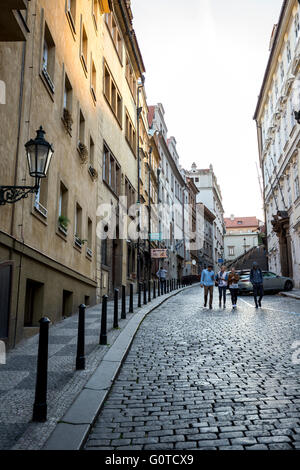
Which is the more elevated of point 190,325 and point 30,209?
point 30,209

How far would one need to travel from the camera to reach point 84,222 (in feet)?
50.9

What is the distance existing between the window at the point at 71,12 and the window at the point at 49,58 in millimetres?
2232

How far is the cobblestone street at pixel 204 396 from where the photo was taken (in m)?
3.81

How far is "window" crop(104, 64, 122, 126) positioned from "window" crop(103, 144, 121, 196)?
2.36 meters

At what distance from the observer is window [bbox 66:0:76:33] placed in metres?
13.4

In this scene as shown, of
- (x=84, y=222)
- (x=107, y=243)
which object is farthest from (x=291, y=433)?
(x=107, y=243)

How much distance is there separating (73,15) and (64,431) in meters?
13.8

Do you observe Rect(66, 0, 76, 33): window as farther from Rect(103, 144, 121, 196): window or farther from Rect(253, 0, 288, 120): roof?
Rect(253, 0, 288, 120): roof

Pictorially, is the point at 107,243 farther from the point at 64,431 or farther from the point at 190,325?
the point at 64,431

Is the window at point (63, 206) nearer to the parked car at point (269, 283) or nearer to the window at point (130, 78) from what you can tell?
the parked car at point (269, 283)

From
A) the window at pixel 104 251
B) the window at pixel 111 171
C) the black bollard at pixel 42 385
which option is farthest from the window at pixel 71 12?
the black bollard at pixel 42 385

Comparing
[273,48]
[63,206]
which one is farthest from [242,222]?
[63,206]

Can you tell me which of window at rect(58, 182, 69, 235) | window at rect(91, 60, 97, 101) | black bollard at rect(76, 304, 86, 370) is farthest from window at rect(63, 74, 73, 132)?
black bollard at rect(76, 304, 86, 370)
